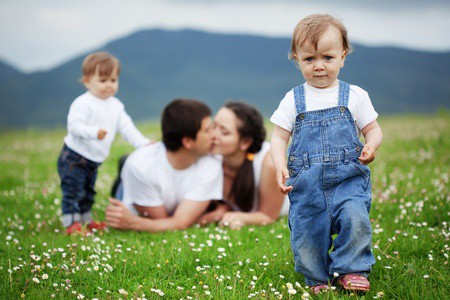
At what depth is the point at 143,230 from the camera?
6574mm

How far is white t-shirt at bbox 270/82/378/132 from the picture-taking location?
411 cm

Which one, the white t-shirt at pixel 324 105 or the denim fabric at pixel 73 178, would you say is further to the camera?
the denim fabric at pixel 73 178

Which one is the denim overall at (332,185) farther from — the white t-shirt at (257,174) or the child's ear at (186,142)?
the white t-shirt at (257,174)

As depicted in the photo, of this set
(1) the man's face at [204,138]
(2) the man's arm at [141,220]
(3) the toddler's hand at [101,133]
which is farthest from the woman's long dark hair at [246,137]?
(3) the toddler's hand at [101,133]

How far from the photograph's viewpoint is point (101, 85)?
6734 millimetres

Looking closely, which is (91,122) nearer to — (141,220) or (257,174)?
(141,220)

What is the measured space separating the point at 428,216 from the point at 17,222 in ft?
19.9

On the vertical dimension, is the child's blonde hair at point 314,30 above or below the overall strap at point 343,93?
above

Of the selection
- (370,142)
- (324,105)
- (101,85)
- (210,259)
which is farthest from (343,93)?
(101,85)

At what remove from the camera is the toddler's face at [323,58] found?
3.89 meters

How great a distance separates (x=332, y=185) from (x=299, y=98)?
0.82m

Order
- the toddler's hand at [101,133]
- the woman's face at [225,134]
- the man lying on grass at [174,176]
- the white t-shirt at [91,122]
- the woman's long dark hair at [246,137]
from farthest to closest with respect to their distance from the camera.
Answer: the woman's long dark hair at [246,137], the woman's face at [225,134], the man lying on grass at [174,176], the white t-shirt at [91,122], the toddler's hand at [101,133]

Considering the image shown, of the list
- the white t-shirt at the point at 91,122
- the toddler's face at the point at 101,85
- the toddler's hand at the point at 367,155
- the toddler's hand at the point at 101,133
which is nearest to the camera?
the toddler's hand at the point at 367,155

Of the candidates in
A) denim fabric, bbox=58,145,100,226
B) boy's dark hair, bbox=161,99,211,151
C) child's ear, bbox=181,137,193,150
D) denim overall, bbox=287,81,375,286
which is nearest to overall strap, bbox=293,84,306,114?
denim overall, bbox=287,81,375,286
